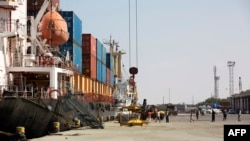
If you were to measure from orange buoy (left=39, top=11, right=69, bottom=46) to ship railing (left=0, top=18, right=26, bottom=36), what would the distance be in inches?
108

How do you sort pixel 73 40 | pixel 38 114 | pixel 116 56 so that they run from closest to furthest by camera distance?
pixel 38 114
pixel 73 40
pixel 116 56

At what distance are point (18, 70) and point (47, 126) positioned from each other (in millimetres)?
3826

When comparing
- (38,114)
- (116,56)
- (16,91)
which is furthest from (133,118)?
(116,56)

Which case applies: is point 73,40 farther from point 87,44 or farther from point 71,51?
point 87,44

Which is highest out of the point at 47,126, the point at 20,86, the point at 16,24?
the point at 16,24

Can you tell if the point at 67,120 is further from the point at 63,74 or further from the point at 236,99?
the point at 236,99

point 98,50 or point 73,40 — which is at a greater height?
point 98,50

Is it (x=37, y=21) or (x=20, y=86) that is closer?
(x=20, y=86)

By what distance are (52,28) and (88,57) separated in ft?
44.3

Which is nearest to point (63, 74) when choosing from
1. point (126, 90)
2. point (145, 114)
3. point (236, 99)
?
point (145, 114)

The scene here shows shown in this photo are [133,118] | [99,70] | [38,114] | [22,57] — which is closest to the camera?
[38,114]

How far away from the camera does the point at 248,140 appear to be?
15.8 metres

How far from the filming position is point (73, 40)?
137ft

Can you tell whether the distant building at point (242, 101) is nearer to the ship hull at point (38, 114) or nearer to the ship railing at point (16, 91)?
the ship hull at point (38, 114)
